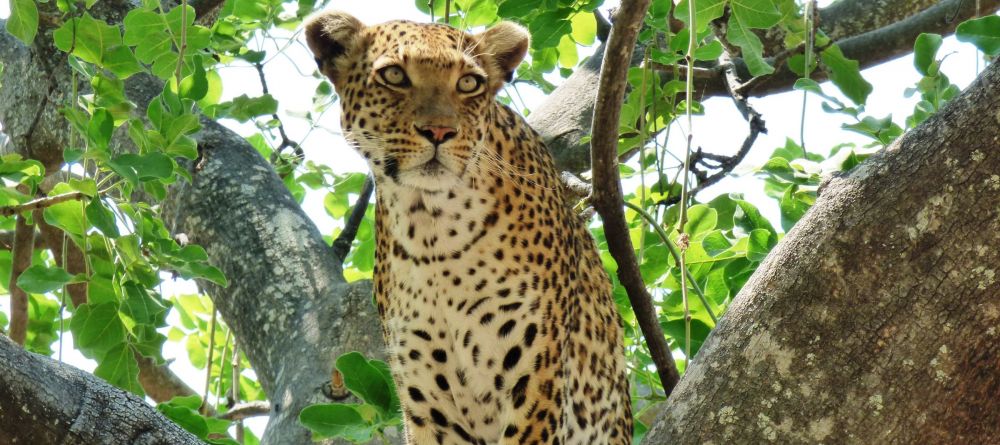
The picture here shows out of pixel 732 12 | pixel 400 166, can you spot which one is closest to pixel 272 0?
pixel 400 166

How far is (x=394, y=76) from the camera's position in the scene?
4961mm

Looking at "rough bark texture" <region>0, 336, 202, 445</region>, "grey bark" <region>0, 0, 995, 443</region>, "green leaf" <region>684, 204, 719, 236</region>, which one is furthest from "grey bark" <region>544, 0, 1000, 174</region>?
"rough bark texture" <region>0, 336, 202, 445</region>

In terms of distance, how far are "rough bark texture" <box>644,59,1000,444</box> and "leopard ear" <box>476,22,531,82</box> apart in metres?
2.46

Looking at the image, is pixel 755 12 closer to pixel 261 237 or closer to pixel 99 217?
pixel 99 217

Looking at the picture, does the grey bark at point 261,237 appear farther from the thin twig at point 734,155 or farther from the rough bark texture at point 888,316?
the rough bark texture at point 888,316

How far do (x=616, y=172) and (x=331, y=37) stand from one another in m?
1.51

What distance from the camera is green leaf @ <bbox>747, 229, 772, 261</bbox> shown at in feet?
15.6

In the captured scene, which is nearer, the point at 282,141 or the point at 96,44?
the point at 96,44

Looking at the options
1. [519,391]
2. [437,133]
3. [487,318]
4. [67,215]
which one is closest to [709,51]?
[437,133]

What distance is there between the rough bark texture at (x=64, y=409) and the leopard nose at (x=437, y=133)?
5.87ft

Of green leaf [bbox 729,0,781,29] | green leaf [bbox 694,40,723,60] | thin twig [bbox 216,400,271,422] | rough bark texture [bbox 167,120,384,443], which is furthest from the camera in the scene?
thin twig [bbox 216,400,271,422]

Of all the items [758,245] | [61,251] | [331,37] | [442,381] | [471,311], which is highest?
[61,251]

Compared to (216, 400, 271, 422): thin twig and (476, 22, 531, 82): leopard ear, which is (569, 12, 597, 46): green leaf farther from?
(216, 400, 271, 422): thin twig

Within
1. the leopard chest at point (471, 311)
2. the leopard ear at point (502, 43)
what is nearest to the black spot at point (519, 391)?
the leopard chest at point (471, 311)
